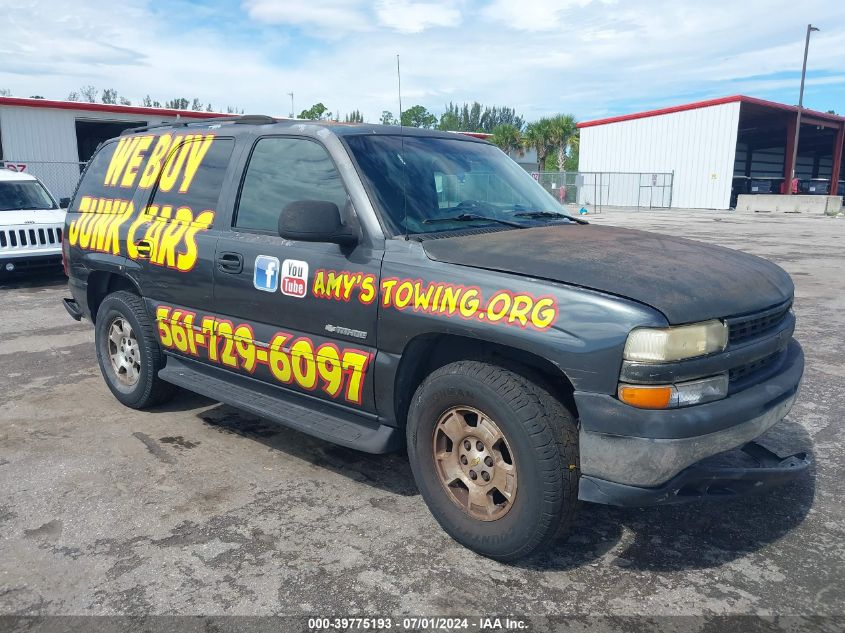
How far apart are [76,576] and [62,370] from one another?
11.9 feet

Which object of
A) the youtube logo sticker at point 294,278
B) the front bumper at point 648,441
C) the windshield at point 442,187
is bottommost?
the front bumper at point 648,441

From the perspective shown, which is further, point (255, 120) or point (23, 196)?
point (23, 196)

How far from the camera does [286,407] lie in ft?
12.3

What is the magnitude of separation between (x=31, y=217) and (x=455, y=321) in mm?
9793

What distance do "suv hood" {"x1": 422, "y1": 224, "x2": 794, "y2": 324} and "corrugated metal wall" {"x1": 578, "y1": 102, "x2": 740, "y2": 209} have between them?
37488 mm

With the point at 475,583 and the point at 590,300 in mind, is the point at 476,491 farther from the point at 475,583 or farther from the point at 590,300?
the point at 590,300

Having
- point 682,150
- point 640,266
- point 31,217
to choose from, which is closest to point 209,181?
point 640,266

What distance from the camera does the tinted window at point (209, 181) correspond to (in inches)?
164

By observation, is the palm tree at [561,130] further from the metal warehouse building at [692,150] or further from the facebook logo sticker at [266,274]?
the facebook logo sticker at [266,274]

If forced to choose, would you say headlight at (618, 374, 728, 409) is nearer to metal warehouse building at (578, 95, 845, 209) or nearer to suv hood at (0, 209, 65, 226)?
suv hood at (0, 209, 65, 226)

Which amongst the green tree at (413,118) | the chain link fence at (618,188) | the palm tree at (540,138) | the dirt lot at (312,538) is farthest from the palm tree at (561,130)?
the dirt lot at (312,538)

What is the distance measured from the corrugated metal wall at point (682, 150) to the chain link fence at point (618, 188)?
0.22 metres

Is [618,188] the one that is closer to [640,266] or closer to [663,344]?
[640,266]

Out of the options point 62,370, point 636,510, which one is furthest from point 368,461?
point 62,370
